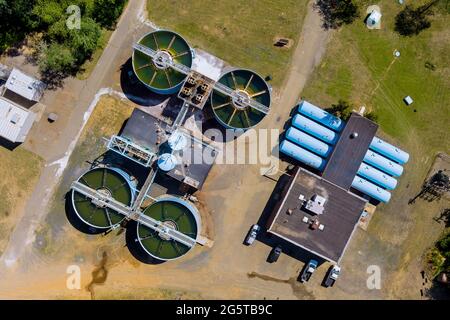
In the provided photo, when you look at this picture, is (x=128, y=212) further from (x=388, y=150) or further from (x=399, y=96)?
(x=399, y=96)

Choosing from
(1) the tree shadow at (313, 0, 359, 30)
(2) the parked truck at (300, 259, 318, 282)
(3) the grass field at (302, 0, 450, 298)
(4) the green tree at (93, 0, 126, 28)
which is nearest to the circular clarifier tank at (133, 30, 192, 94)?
(4) the green tree at (93, 0, 126, 28)

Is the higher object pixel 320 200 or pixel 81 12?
pixel 81 12

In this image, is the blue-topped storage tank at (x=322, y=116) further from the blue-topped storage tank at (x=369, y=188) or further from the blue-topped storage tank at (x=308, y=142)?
the blue-topped storage tank at (x=369, y=188)

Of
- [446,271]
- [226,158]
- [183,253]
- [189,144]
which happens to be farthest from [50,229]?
[446,271]

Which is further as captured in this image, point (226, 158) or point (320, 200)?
point (226, 158)

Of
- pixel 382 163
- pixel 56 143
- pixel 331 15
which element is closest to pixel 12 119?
pixel 56 143

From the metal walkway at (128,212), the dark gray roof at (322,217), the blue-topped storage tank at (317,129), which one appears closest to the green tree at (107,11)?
the metal walkway at (128,212)
